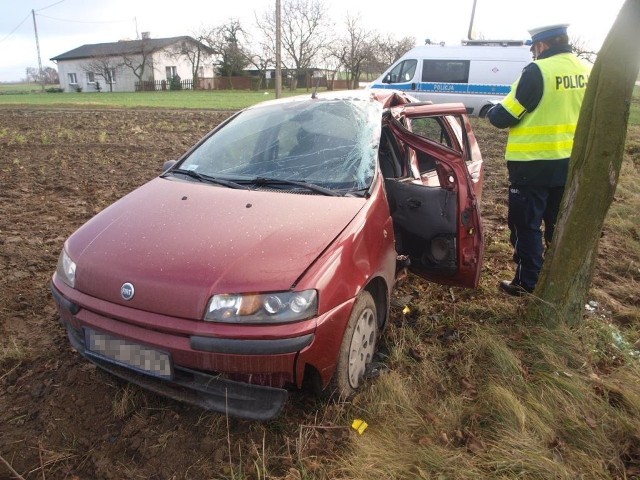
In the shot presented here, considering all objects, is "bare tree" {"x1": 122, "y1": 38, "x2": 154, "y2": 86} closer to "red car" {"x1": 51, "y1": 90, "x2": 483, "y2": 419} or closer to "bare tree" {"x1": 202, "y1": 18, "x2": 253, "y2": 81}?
"bare tree" {"x1": 202, "y1": 18, "x2": 253, "y2": 81}

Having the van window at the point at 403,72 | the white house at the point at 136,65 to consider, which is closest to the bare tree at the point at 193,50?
the white house at the point at 136,65

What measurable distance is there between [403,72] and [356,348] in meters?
16.9

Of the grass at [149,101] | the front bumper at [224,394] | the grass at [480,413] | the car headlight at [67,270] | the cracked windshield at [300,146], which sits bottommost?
the grass at [480,413]

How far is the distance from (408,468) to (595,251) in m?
1.79

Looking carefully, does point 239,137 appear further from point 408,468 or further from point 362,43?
point 362,43

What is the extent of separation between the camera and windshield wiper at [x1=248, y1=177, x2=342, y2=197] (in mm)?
2746

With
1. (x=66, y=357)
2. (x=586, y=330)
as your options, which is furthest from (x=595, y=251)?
(x=66, y=357)

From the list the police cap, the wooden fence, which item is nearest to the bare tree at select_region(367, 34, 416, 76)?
the wooden fence

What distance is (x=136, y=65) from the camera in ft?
177

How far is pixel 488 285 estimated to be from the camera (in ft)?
12.8

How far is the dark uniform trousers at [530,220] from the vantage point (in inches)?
138

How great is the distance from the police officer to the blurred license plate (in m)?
2.72

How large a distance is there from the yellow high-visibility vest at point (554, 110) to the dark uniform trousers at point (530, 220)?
0.28m

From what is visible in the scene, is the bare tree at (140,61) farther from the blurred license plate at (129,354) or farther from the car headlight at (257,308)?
the car headlight at (257,308)
